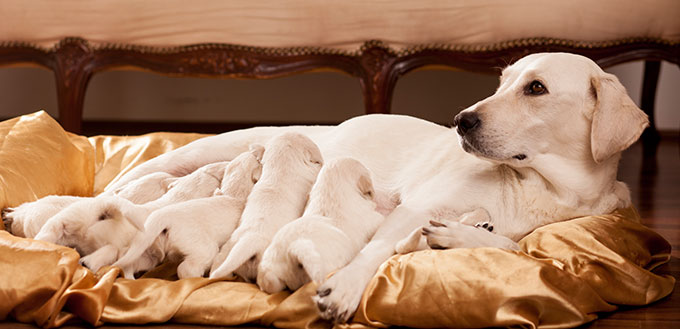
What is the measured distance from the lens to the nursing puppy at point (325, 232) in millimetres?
1574

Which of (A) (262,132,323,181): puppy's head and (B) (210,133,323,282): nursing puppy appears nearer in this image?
(B) (210,133,323,282): nursing puppy

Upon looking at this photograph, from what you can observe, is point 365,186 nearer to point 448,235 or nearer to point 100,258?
point 448,235

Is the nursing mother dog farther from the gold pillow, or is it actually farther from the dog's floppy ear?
the gold pillow

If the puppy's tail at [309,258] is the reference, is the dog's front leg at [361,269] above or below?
below

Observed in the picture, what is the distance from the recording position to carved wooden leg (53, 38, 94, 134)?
388 cm

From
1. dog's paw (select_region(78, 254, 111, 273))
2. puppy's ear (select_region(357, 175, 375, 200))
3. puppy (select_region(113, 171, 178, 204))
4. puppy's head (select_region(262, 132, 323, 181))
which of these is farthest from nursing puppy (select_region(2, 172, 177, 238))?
puppy's ear (select_region(357, 175, 375, 200))

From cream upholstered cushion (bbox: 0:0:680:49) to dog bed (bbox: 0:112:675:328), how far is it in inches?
77.7

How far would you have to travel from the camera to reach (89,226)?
1.80 m

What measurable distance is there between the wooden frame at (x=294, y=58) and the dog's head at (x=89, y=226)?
2.07m

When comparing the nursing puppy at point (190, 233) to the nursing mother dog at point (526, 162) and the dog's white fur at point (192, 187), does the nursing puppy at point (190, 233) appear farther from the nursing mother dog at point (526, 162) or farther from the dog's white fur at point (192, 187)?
the nursing mother dog at point (526, 162)

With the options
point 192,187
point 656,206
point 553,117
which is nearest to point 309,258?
point 192,187

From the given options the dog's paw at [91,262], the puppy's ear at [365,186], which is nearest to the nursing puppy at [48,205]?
the dog's paw at [91,262]

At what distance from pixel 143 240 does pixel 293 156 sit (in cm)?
47

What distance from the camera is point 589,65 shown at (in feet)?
6.28
